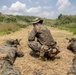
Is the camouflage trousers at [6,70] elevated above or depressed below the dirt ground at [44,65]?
above

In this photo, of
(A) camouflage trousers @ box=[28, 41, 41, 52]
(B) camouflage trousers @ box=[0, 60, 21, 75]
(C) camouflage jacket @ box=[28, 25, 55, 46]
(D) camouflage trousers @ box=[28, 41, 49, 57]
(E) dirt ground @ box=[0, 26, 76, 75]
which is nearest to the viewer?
(B) camouflage trousers @ box=[0, 60, 21, 75]

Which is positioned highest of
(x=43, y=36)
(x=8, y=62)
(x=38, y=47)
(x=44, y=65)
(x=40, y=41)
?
(x=43, y=36)

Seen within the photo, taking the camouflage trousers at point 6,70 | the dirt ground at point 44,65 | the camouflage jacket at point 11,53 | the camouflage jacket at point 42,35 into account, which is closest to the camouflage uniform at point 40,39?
the camouflage jacket at point 42,35

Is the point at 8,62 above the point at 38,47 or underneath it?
underneath

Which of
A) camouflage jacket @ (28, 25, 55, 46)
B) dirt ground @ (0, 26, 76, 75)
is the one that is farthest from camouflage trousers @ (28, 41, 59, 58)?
dirt ground @ (0, 26, 76, 75)

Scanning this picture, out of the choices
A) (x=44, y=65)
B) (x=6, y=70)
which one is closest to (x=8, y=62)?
(x=6, y=70)

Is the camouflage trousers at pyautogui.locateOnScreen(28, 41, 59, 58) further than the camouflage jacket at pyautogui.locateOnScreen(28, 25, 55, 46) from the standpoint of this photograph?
No

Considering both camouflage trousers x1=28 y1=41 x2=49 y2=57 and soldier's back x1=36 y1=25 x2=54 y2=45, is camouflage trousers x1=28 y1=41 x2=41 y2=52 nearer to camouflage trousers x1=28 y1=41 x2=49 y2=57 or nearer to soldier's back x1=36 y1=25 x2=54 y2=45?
camouflage trousers x1=28 y1=41 x2=49 y2=57

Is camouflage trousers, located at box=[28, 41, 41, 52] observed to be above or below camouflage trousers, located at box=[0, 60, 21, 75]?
above

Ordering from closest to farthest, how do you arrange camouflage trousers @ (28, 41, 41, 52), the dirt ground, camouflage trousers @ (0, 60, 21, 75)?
camouflage trousers @ (0, 60, 21, 75) < the dirt ground < camouflage trousers @ (28, 41, 41, 52)

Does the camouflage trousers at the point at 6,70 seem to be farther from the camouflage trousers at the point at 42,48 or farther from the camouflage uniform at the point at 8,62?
the camouflage trousers at the point at 42,48

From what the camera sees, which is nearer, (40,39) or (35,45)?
(35,45)

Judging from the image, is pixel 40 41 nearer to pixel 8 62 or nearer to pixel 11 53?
pixel 11 53

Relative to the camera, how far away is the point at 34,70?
7.27 m
